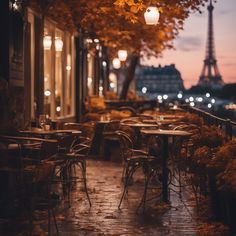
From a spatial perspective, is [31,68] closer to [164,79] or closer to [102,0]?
[102,0]

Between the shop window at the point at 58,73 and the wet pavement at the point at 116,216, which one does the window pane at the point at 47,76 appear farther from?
the wet pavement at the point at 116,216

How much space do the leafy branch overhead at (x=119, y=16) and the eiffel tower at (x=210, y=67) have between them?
79.6m

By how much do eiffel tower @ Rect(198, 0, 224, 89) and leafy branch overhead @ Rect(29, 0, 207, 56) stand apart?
261 feet

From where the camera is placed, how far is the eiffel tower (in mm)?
107438

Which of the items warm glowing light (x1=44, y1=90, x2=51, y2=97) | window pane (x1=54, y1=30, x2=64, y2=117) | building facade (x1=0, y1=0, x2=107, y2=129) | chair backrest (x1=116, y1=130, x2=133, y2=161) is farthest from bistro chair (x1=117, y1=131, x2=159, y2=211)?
window pane (x1=54, y1=30, x2=64, y2=117)

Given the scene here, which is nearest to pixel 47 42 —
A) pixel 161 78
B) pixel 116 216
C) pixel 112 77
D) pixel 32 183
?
pixel 116 216

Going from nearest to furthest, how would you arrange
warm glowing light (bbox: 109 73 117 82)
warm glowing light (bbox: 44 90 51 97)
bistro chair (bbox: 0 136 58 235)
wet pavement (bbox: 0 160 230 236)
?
bistro chair (bbox: 0 136 58 235) < wet pavement (bbox: 0 160 230 236) < warm glowing light (bbox: 44 90 51 97) < warm glowing light (bbox: 109 73 117 82)

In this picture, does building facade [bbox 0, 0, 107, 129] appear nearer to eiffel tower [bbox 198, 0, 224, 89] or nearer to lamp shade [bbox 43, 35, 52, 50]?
lamp shade [bbox 43, 35, 52, 50]

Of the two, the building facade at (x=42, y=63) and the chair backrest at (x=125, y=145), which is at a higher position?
the building facade at (x=42, y=63)

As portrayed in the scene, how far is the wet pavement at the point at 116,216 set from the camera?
6.95m

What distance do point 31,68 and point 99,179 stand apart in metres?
3.42

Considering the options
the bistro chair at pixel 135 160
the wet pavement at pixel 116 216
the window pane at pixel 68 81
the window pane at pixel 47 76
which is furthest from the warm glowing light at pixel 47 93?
the bistro chair at pixel 135 160

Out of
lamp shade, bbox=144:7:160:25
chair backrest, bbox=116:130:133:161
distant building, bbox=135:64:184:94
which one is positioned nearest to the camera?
chair backrest, bbox=116:130:133:161

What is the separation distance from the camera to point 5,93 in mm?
8539
